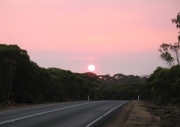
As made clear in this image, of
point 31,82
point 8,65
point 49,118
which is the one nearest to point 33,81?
point 31,82

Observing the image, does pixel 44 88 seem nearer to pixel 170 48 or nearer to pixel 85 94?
pixel 170 48

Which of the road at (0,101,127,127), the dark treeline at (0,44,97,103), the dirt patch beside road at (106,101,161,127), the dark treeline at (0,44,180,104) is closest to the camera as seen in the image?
the road at (0,101,127,127)

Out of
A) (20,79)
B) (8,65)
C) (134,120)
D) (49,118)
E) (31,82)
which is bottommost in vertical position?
(134,120)

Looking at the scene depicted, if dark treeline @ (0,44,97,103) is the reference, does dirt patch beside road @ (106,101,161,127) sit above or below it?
below

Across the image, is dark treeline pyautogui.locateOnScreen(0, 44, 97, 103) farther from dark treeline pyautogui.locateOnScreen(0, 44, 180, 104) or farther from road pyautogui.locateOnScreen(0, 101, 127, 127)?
road pyautogui.locateOnScreen(0, 101, 127, 127)

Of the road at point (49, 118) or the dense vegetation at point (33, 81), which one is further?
the dense vegetation at point (33, 81)

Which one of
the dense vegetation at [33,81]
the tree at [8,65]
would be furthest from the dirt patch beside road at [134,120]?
the tree at [8,65]

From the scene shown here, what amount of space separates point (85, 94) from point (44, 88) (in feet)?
88.4

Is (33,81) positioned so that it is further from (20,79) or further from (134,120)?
(134,120)

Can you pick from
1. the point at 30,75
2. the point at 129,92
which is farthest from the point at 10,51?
the point at 129,92

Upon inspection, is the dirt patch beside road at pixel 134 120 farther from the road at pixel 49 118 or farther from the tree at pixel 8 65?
the tree at pixel 8 65

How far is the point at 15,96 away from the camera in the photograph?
3216cm

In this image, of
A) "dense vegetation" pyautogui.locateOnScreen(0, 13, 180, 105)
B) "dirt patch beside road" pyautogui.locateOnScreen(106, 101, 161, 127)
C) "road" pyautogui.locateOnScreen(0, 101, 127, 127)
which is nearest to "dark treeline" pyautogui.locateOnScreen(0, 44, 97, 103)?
"dense vegetation" pyautogui.locateOnScreen(0, 13, 180, 105)

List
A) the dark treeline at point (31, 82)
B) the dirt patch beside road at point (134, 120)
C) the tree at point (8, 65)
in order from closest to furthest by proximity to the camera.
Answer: the dirt patch beside road at point (134, 120) → the tree at point (8, 65) → the dark treeline at point (31, 82)
